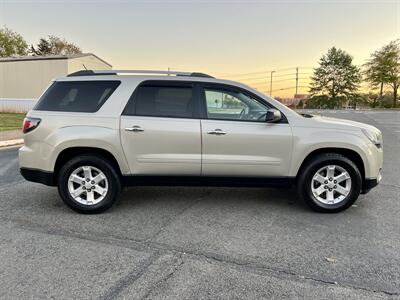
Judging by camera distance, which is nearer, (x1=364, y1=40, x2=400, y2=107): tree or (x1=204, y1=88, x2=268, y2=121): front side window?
(x1=204, y1=88, x2=268, y2=121): front side window

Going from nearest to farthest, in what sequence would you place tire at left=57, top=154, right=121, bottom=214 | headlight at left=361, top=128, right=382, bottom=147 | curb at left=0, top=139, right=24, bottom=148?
tire at left=57, top=154, right=121, bottom=214 < headlight at left=361, top=128, right=382, bottom=147 < curb at left=0, top=139, right=24, bottom=148

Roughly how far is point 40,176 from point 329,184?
3.94m

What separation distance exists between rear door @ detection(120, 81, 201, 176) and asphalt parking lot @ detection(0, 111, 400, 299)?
0.66 m

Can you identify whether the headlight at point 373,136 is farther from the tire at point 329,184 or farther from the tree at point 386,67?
the tree at point 386,67

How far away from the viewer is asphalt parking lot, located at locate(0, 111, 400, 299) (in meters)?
2.64

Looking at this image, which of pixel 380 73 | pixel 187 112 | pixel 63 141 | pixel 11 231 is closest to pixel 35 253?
pixel 11 231

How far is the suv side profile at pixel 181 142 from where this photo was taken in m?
4.19

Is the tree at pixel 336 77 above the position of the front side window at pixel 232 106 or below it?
above

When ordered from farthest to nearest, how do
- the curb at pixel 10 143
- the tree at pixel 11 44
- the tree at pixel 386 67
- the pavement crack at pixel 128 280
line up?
the tree at pixel 386 67 → the tree at pixel 11 44 → the curb at pixel 10 143 → the pavement crack at pixel 128 280

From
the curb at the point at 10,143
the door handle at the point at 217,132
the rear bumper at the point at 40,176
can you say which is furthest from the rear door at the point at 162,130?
the curb at the point at 10,143

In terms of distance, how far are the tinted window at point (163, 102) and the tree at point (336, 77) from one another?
238 feet

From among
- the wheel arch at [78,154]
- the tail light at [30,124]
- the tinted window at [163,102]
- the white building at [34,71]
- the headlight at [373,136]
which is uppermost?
the white building at [34,71]

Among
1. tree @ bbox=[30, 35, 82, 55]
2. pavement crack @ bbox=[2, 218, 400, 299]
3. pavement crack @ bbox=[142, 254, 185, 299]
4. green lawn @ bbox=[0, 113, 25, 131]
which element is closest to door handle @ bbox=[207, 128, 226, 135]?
pavement crack @ bbox=[2, 218, 400, 299]

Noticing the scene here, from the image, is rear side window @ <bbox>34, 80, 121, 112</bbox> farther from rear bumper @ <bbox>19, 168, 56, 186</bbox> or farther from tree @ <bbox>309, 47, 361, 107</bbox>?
tree @ <bbox>309, 47, 361, 107</bbox>
